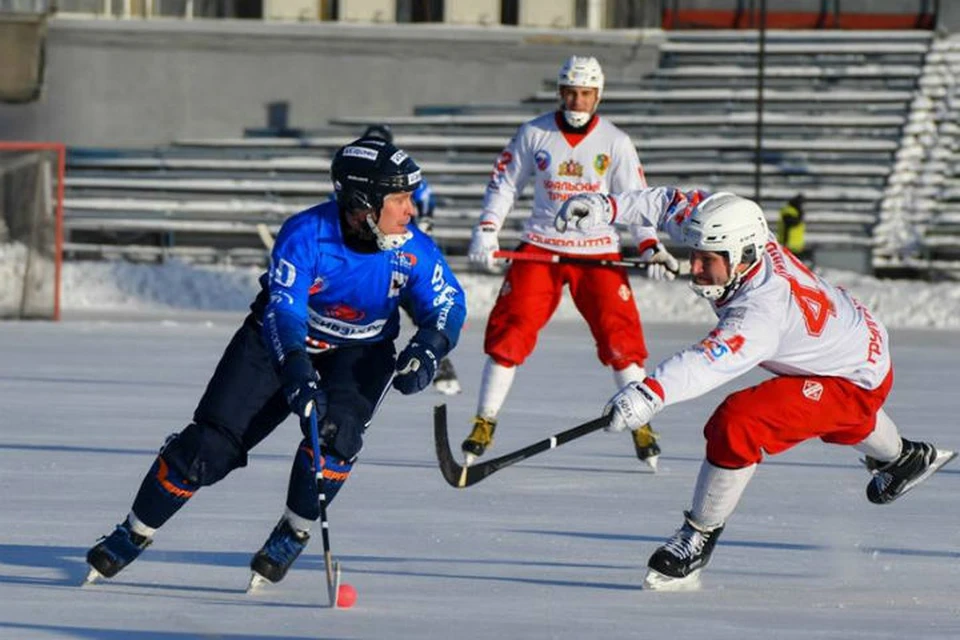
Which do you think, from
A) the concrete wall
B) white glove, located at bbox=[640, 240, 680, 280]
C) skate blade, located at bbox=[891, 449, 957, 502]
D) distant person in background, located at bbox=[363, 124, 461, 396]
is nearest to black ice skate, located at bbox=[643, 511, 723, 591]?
skate blade, located at bbox=[891, 449, 957, 502]

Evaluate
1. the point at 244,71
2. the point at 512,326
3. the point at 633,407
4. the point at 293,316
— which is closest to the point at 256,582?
the point at 293,316

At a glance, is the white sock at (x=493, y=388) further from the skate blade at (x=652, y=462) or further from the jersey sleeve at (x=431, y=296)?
the jersey sleeve at (x=431, y=296)

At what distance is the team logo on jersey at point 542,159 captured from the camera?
7.29 m

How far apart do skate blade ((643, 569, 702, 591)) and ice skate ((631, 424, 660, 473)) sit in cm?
206

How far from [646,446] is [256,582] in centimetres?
248

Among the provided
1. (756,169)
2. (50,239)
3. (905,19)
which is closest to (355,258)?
(50,239)

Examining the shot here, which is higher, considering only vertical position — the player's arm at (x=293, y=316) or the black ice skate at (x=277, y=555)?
the player's arm at (x=293, y=316)

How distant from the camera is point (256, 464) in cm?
682

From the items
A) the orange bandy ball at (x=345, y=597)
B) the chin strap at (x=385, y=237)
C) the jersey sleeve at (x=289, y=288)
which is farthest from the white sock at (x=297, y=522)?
the chin strap at (x=385, y=237)

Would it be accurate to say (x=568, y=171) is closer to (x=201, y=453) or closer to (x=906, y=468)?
(x=906, y=468)

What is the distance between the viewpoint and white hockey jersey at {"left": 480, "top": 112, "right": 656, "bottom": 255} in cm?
721

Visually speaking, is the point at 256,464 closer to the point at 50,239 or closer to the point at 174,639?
the point at 174,639

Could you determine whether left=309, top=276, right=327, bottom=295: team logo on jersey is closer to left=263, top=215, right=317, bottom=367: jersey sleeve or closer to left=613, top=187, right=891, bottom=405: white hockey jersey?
left=263, top=215, right=317, bottom=367: jersey sleeve

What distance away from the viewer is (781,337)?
476 centimetres
